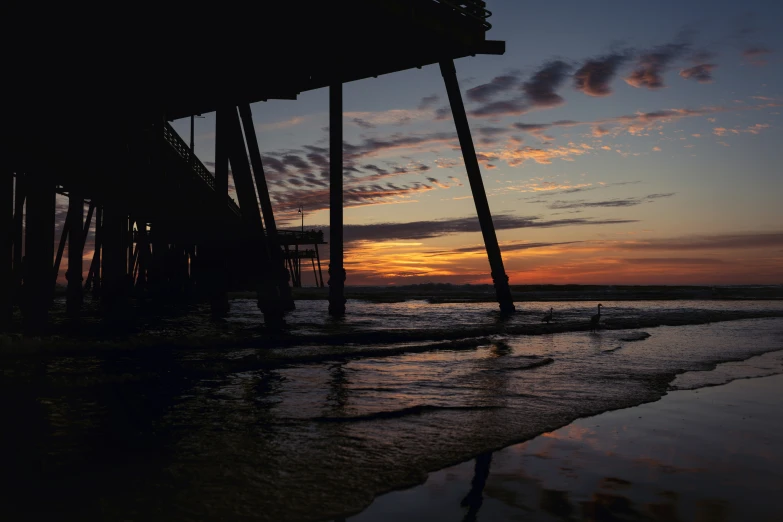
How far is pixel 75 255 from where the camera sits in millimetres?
22969

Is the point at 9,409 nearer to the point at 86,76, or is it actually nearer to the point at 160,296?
→ the point at 86,76

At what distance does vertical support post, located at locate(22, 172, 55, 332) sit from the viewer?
496 inches

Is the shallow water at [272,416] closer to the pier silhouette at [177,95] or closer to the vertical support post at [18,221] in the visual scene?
the pier silhouette at [177,95]

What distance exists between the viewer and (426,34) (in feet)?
52.4

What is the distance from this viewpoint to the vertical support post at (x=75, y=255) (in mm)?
22484

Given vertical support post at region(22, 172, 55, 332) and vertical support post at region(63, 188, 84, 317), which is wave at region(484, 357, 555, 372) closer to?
vertical support post at region(22, 172, 55, 332)

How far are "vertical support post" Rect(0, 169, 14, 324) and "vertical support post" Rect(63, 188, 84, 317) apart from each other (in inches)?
336

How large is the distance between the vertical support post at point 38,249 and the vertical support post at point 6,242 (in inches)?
32.4

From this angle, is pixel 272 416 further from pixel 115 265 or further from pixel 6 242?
pixel 115 265

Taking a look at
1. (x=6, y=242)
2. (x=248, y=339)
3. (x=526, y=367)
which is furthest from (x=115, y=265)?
(x=526, y=367)

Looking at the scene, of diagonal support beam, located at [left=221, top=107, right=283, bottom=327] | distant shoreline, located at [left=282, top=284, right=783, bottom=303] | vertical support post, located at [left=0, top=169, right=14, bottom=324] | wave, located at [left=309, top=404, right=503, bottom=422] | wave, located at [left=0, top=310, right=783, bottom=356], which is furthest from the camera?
distant shoreline, located at [left=282, top=284, right=783, bottom=303]

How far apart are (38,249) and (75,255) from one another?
444 inches

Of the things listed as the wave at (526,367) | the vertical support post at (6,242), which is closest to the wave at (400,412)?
the wave at (526,367)

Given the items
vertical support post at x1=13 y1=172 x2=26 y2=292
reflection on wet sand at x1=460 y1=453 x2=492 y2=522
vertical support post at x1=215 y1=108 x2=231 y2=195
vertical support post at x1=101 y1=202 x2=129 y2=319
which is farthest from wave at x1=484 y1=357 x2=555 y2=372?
vertical support post at x1=13 y1=172 x2=26 y2=292
